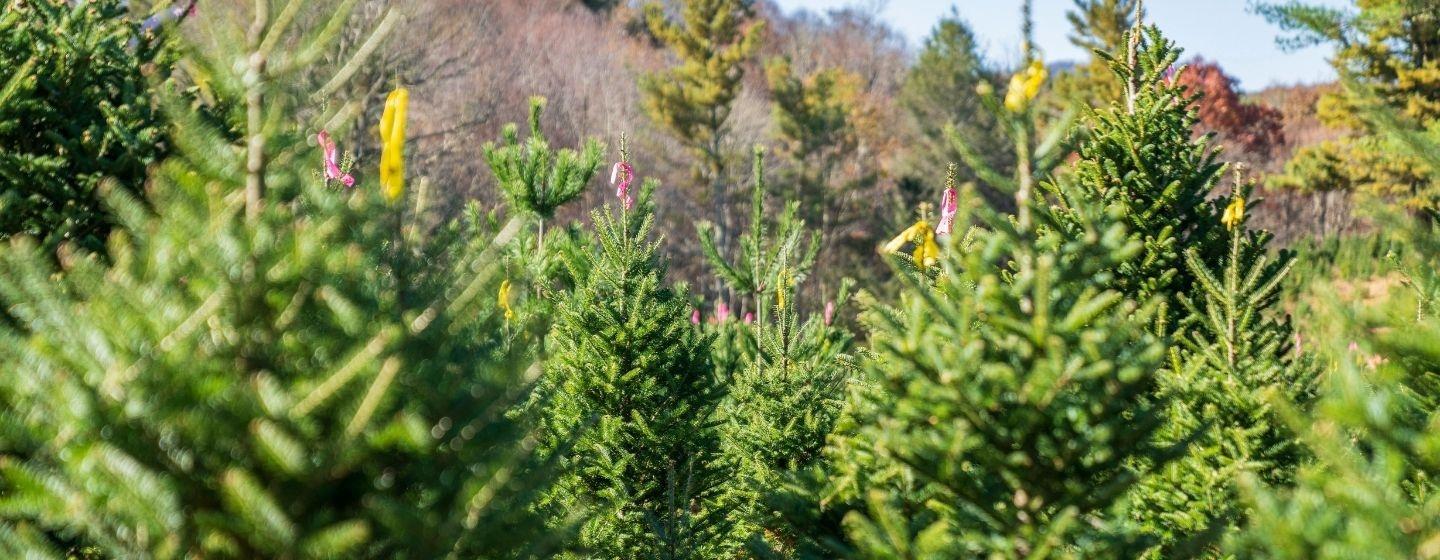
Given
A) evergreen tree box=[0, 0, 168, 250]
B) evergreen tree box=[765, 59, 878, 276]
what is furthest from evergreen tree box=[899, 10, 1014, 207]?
evergreen tree box=[0, 0, 168, 250]

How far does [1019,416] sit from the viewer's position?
2045mm

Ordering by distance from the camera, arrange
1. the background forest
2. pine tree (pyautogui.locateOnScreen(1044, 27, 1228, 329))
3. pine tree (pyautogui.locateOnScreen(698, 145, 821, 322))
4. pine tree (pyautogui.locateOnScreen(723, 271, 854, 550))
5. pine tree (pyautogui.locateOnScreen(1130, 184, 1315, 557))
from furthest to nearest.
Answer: pine tree (pyautogui.locateOnScreen(698, 145, 821, 322))
pine tree (pyautogui.locateOnScreen(723, 271, 854, 550))
pine tree (pyautogui.locateOnScreen(1044, 27, 1228, 329))
pine tree (pyautogui.locateOnScreen(1130, 184, 1315, 557))
the background forest

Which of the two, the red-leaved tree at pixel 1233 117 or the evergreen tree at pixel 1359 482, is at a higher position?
the red-leaved tree at pixel 1233 117

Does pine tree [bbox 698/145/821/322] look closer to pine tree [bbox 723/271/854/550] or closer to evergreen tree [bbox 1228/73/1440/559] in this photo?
pine tree [bbox 723/271/854/550]

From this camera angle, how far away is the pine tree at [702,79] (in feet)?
94.1

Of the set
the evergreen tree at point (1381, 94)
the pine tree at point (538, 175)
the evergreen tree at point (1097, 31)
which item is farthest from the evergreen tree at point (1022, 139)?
the evergreen tree at point (1097, 31)

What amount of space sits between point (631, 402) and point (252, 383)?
4342mm

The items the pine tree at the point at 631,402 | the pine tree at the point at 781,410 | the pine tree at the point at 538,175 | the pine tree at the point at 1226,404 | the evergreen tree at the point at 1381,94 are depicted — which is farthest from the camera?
the evergreen tree at the point at 1381,94

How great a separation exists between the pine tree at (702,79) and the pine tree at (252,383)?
27.1 metres

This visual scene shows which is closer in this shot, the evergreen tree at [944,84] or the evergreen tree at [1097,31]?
the evergreen tree at [1097,31]

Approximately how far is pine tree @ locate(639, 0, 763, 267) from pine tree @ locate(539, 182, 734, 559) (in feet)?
75.6

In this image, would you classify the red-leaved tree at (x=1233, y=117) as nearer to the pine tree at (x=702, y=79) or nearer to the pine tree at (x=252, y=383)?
the pine tree at (x=702, y=79)

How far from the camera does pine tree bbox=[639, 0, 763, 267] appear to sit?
94.1ft

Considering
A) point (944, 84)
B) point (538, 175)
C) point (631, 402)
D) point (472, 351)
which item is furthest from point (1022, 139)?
point (944, 84)
